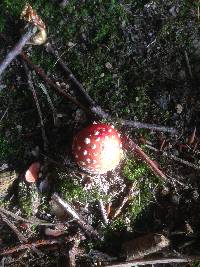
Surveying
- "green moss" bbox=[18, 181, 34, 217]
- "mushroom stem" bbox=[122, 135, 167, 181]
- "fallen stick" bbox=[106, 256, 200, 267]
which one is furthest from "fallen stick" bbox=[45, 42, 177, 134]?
"fallen stick" bbox=[106, 256, 200, 267]

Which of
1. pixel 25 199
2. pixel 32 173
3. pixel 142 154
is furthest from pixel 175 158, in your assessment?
pixel 25 199

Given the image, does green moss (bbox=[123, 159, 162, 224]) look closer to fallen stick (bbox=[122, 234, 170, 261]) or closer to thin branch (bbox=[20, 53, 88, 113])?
fallen stick (bbox=[122, 234, 170, 261])

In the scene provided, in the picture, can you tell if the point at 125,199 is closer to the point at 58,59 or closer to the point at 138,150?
the point at 138,150

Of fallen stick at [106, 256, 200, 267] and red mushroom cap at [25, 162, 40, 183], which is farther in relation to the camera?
red mushroom cap at [25, 162, 40, 183]

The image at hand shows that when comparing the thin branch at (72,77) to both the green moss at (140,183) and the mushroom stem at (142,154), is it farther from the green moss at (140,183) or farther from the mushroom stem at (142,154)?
the green moss at (140,183)

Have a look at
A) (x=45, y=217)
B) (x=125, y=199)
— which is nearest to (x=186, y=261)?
(x=125, y=199)

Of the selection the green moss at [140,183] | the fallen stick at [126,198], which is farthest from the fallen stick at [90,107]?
the fallen stick at [126,198]
